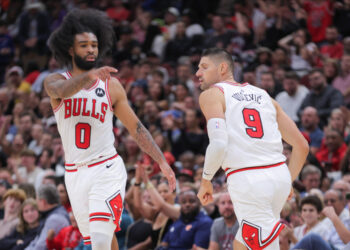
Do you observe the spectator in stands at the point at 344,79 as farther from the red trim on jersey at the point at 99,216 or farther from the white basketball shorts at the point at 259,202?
the red trim on jersey at the point at 99,216

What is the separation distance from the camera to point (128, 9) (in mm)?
18609

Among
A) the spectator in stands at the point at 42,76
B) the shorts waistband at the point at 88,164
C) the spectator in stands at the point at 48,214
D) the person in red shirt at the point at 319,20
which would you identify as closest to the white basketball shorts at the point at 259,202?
the shorts waistband at the point at 88,164

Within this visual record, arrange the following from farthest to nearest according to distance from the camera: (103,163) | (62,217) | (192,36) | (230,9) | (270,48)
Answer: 1. (230,9)
2. (192,36)
3. (270,48)
4. (62,217)
5. (103,163)

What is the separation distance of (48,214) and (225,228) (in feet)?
9.30

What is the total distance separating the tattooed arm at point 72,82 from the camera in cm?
557

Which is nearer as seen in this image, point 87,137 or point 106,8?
point 87,137

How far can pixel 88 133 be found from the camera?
20.1 feet

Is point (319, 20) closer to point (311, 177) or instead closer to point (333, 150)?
point (333, 150)

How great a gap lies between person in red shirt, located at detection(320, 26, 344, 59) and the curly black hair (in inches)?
313

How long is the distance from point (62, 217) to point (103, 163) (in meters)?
3.58

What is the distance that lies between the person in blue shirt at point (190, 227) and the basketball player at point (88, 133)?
2.62 meters

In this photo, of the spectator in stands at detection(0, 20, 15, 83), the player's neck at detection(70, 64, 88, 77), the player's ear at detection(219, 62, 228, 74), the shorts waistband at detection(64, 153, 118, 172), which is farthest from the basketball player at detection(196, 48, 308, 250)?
the spectator in stands at detection(0, 20, 15, 83)

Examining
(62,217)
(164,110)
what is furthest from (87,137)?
(164,110)

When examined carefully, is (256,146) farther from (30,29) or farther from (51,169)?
(30,29)
